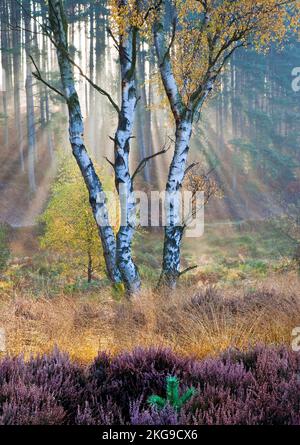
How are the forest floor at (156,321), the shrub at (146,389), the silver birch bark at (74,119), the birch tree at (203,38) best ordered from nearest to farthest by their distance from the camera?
the shrub at (146,389) < the forest floor at (156,321) < the silver birch bark at (74,119) < the birch tree at (203,38)

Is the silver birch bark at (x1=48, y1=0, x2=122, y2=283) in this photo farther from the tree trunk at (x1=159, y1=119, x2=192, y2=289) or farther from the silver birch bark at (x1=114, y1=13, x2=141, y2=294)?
the tree trunk at (x1=159, y1=119, x2=192, y2=289)

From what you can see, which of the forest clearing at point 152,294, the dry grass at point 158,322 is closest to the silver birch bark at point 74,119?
the forest clearing at point 152,294

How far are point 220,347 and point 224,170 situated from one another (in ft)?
108

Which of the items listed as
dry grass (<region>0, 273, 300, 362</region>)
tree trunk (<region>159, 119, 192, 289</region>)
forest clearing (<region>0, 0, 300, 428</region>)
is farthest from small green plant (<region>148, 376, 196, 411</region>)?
tree trunk (<region>159, 119, 192, 289</region>)

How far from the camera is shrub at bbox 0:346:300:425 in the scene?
7.77ft

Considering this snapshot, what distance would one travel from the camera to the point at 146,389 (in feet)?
9.75

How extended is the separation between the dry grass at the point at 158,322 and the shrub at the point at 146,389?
0.94 meters

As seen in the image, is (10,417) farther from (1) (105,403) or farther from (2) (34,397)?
(1) (105,403)

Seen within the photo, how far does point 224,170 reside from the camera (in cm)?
3644

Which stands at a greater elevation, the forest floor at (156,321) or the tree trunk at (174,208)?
the tree trunk at (174,208)

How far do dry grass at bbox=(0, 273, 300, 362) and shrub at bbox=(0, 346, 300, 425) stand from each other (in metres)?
0.94

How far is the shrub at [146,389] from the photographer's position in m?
2.37

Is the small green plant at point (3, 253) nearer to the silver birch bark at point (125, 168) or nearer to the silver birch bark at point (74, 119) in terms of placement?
the silver birch bark at point (74, 119)

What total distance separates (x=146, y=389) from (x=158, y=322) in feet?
8.87
